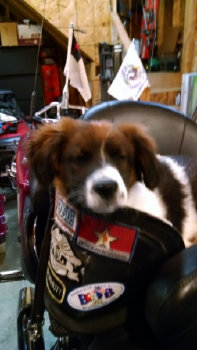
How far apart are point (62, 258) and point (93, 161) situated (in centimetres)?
31

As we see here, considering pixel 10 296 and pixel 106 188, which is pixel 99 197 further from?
pixel 10 296

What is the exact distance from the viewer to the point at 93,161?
37.4 inches

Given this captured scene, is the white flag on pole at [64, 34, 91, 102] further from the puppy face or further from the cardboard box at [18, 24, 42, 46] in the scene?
the cardboard box at [18, 24, 42, 46]

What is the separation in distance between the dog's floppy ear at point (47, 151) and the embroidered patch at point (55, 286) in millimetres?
299

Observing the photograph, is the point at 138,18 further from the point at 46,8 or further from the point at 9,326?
the point at 9,326

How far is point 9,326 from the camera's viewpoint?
→ 1808 millimetres

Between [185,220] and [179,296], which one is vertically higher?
[179,296]

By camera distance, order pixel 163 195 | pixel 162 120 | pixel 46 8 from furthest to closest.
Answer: pixel 46 8 < pixel 162 120 < pixel 163 195

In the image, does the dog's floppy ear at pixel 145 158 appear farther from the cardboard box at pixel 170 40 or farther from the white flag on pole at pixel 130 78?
the cardboard box at pixel 170 40

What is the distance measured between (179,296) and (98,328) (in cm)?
27

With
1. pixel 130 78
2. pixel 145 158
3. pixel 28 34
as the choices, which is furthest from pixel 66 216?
pixel 28 34

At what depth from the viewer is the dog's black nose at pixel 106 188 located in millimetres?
856

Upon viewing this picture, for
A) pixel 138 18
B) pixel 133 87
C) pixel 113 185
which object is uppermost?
pixel 138 18

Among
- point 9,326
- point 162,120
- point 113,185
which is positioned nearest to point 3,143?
point 9,326
